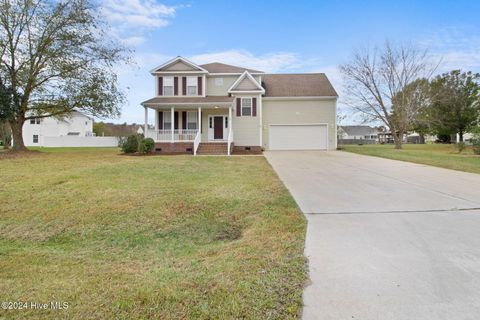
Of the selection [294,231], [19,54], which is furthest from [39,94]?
[294,231]

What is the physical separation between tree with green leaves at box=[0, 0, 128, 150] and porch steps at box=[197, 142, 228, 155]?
706 centimetres

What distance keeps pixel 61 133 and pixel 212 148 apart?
128 feet

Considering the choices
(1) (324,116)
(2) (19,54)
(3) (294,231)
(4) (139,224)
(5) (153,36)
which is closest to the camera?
(3) (294,231)

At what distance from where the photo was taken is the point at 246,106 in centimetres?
2336

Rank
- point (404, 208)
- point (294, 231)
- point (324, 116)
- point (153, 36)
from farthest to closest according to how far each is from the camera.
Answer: point (324, 116)
point (153, 36)
point (404, 208)
point (294, 231)

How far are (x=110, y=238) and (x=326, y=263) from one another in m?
3.27

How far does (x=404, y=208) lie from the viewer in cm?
563

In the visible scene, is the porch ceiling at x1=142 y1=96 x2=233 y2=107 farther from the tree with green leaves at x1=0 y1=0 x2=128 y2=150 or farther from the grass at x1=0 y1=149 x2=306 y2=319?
the grass at x1=0 y1=149 x2=306 y2=319

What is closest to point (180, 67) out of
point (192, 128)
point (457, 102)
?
point (192, 128)

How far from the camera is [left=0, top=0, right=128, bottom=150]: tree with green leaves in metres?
18.2

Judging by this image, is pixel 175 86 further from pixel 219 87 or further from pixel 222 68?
pixel 222 68

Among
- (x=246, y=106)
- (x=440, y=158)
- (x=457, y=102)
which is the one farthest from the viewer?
(x=457, y=102)

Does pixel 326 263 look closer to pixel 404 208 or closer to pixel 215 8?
pixel 404 208

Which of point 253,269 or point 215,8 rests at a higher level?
point 215,8
